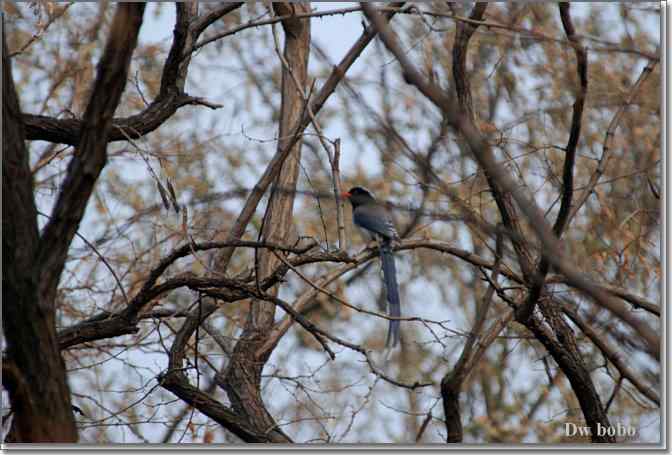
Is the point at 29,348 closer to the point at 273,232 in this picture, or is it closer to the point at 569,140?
the point at 569,140

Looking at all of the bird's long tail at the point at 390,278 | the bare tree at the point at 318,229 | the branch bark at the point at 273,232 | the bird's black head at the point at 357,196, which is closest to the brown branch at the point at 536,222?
the bare tree at the point at 318,229

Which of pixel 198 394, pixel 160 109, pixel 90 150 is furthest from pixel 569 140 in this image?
pixel 198 394

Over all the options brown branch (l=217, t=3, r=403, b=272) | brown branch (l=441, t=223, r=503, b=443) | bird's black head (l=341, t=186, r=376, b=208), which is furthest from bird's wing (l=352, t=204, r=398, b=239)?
brown branch (l=441, t=223, r=503, b=443)

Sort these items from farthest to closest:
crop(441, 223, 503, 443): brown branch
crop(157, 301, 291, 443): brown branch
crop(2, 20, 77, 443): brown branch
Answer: crop(157, 301, 291, 443): brown branch, crop(441, 223, 503, 443): brown branch, crop(2, 20, 77, 443): brown branch

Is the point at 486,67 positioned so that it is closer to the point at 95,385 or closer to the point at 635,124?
the point at 635,124

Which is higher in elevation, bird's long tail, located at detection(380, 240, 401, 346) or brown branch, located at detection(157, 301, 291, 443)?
bird's long tail, located at detection(380, 240, 401, 346)

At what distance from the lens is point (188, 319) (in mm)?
5043

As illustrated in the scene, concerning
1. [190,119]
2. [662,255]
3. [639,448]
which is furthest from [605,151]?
[190,119]

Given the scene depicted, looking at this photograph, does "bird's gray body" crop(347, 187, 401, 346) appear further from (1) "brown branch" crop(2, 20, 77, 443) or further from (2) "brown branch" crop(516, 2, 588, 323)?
(1) "brown branch" crop(2, 20, 77, 443)

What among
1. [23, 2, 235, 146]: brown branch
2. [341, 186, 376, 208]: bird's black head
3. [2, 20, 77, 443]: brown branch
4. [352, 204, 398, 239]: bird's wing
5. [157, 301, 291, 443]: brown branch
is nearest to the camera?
[2, 20, 77, 443]: brown branch

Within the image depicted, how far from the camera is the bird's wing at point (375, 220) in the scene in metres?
5.62

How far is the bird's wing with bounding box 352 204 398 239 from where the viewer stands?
5.62 m

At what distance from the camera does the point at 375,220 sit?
588 centimetres

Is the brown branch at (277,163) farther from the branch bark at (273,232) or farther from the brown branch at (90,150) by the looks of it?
the brown branch at (90,150)
